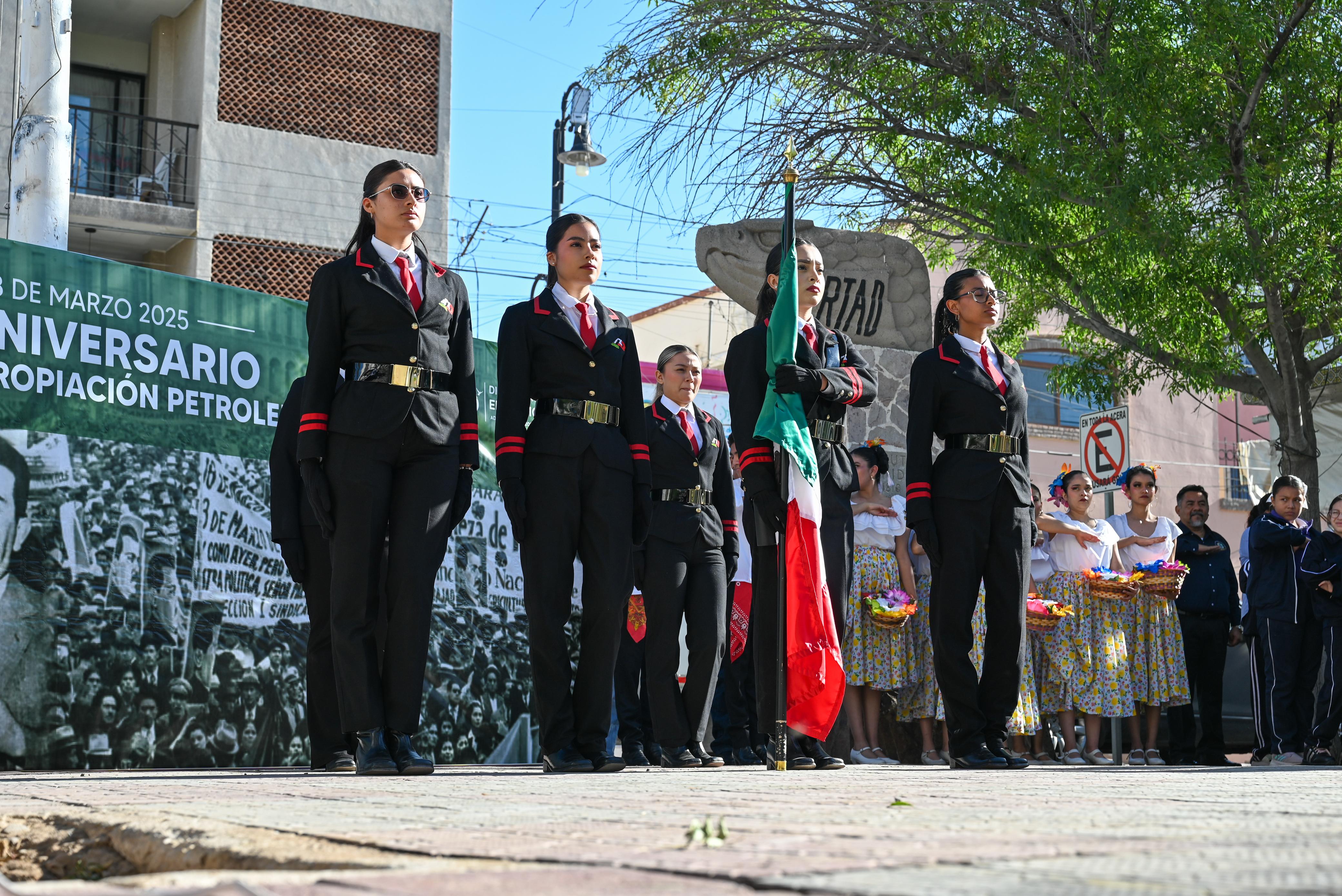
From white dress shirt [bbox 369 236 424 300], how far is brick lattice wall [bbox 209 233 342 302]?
15.4m

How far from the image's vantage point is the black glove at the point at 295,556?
18.5ft

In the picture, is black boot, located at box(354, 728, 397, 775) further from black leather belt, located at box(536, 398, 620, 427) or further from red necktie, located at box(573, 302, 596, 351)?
red necktie, located at box(573, 302, 596, 351)

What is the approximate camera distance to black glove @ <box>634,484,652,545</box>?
566cm

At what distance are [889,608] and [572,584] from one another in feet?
11.3

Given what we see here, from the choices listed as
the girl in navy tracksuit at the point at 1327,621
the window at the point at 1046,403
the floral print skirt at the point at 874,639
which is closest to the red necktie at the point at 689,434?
the floral print skirt at the point at 874,639

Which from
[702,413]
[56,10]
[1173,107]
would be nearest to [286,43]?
[56,10]

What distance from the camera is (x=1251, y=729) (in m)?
10.8

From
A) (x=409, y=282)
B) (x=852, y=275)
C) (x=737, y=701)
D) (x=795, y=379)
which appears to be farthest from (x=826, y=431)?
(x=852, y=275)

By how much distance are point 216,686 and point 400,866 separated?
5799mm

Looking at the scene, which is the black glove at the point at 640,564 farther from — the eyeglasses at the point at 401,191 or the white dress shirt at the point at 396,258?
the eyeglasses at the point at 401,191

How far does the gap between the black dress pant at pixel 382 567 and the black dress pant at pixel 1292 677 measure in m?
6.60

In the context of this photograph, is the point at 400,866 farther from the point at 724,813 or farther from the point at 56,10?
the point at 56,10

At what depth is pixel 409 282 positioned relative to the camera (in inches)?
213

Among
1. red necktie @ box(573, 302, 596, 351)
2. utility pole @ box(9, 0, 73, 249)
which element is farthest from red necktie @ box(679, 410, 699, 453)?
utility pole @ box(9, 0, 73, 249)
